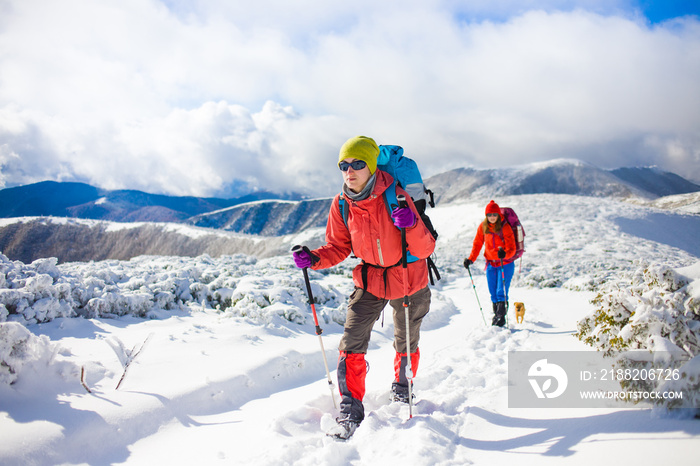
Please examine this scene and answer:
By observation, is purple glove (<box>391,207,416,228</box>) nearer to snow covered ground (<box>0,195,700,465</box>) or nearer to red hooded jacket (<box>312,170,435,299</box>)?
red hooded jacket (<box>312,170,435,299</box>)

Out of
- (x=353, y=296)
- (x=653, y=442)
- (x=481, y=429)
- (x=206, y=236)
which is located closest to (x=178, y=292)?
(x=353, y=296)

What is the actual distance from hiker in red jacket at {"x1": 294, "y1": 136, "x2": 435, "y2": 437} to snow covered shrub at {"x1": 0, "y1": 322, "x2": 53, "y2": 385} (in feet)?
7.63

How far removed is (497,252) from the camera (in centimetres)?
654

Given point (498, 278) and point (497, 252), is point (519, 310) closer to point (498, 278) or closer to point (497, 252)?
point (498, 278)

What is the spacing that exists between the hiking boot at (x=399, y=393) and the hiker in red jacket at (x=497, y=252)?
3.65m

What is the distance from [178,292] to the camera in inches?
267

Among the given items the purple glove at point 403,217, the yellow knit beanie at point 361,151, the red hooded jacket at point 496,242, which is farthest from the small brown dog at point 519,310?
the yellow knit beanie at point 361,151

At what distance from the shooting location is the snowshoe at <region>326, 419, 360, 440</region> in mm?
2666

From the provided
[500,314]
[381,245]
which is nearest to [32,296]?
[381,245]

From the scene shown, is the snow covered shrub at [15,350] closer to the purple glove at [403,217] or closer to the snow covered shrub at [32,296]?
the snow covered shrub at [32,296]

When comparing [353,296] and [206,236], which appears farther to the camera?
[206,236]

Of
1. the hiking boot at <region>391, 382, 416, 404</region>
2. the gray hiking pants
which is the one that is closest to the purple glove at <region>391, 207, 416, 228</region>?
the gray hiking pants

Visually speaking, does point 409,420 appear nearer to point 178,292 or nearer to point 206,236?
point 178,292

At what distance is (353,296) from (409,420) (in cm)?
118
